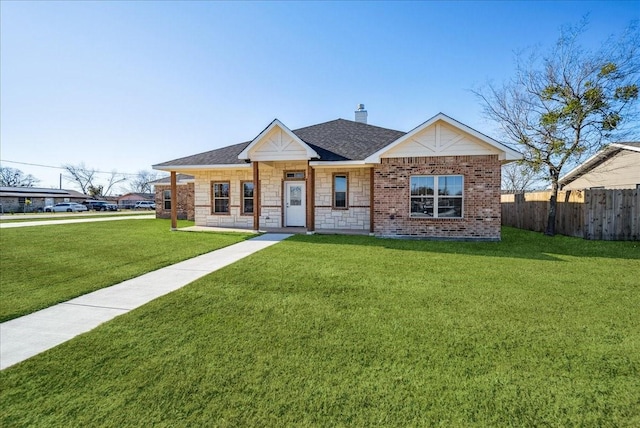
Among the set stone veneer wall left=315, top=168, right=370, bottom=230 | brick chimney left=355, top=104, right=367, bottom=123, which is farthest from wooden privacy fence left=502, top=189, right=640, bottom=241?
brick chimney left=355, top=104, right=367, bottom=123

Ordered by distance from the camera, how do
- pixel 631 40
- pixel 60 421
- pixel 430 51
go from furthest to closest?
pixel 430 51 < pixel 631 40 < pixel 60 421

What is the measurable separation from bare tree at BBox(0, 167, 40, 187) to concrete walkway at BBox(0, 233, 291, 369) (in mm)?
91409

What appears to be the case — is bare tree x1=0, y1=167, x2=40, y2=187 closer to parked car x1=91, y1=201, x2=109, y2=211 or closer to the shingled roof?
parked car x1=91, y1=201, x2=109, y2=211

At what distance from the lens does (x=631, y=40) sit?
11.9m

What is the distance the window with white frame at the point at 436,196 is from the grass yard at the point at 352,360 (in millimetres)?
5517

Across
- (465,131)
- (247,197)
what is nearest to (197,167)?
(247,197)

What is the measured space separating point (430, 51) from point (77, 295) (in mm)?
A: 14734

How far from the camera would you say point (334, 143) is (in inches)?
563

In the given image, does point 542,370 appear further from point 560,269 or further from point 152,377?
point 560,269

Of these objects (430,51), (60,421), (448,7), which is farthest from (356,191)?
(60,421)

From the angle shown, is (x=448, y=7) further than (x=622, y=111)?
No

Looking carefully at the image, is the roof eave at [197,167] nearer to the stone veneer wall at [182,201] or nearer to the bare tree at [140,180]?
the stone veneer wall at [182,201]

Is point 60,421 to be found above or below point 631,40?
below

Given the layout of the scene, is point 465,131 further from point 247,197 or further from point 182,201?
point 182,201
